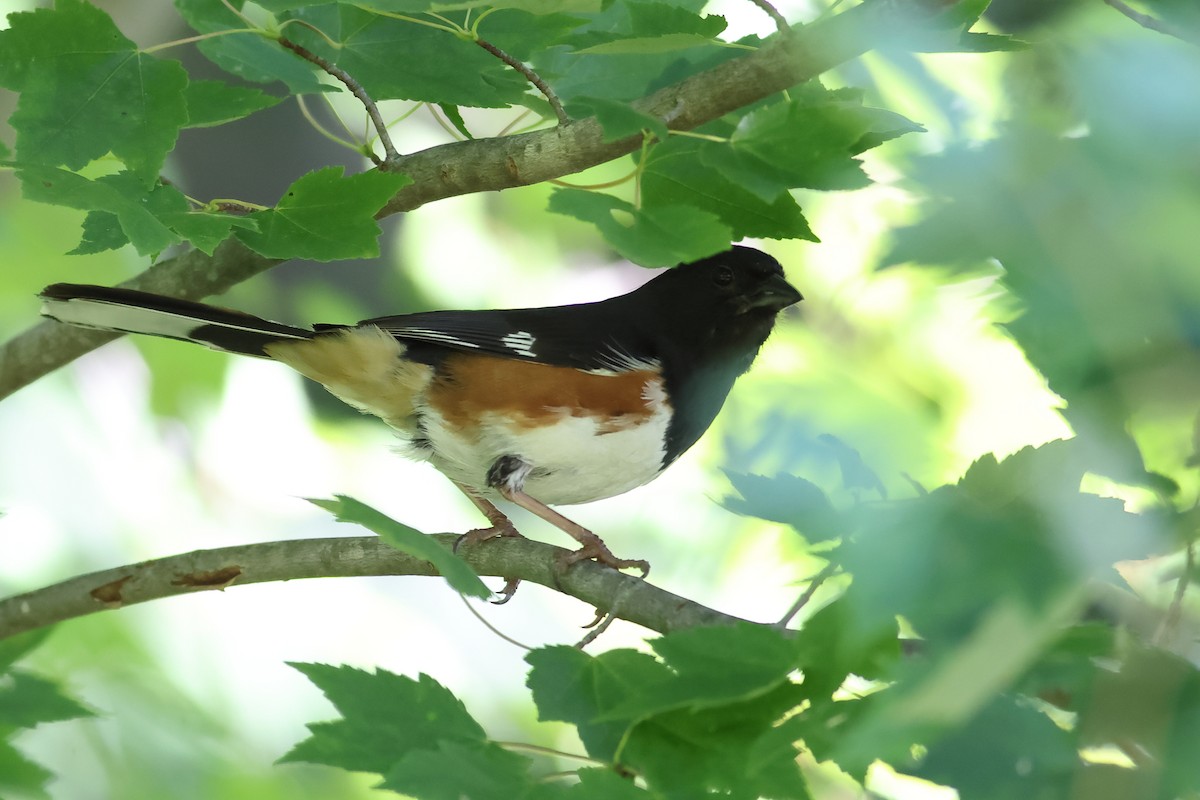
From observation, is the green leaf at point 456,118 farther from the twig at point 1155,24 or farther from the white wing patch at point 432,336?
the twig at point 1155,24

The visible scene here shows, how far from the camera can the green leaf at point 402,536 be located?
1178 mm

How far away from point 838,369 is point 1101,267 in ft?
0.72

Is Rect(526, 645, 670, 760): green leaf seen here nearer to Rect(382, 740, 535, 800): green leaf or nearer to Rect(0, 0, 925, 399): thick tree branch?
Rect(382, 740, 535, 800): green leaf

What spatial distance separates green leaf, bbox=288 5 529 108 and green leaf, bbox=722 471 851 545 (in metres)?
0.95

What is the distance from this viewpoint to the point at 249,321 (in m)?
2.36

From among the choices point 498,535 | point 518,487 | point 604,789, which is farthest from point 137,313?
point 604,789

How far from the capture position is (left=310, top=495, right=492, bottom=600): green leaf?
3.86 ft

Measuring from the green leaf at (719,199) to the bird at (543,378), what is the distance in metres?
0.81

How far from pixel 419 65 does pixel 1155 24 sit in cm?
122

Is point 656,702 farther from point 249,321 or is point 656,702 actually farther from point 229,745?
point 229,745

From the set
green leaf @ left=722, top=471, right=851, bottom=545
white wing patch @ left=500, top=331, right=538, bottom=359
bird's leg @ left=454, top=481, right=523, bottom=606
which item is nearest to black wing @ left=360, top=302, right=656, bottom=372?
white wing patch @ left=500, top=331, right=538, bottom=359

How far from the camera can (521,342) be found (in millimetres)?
2529

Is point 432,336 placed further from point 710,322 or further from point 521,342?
point 710,322

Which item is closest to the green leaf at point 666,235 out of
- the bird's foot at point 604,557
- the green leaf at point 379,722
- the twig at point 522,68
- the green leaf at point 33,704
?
the twig at point 522,68
